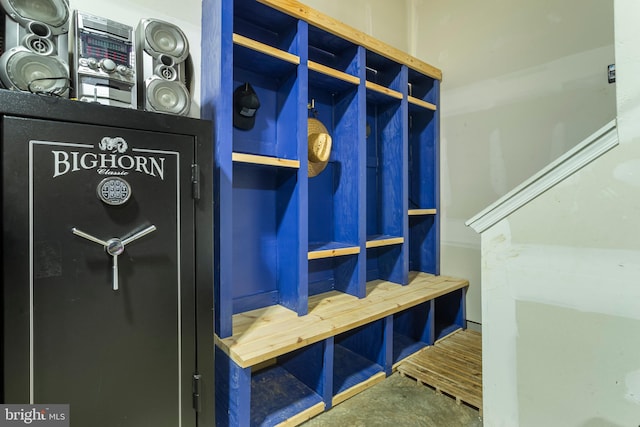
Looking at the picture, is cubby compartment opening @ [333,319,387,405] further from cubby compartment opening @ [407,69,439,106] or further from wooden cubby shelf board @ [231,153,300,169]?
cubby compartment opening @ [407,69,439,106]

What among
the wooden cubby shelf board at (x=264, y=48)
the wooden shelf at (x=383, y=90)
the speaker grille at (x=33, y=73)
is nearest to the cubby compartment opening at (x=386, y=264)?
the wooden shelf at (x=383, y=90)

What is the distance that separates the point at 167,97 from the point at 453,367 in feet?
8.07

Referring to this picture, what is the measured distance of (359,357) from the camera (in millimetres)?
2367

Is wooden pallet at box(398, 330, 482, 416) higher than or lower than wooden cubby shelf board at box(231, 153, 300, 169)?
lower

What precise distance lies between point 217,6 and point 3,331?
1.73 meters

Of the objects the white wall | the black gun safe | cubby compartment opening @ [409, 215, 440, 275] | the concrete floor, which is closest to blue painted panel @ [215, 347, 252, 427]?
the black gun safe

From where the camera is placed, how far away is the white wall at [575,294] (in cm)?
117

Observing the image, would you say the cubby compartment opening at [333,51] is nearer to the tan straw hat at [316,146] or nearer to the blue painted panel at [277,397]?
the tan straw hat at [316,146]

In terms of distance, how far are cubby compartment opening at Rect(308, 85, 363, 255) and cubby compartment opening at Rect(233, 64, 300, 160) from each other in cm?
32

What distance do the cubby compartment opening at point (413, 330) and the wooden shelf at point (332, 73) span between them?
181 centimetres

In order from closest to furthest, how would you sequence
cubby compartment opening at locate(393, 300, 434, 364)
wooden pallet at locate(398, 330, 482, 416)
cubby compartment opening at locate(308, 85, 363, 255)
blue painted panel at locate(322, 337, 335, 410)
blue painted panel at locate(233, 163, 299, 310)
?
1. blue painted panel at locate(322, 337, 335, 410)
2. wooden pallet at locate(398, 330, 482, 416)
3. blue painted panel at locate(233, 163, 299, 310)
4. cubby compartment opening at locate(308, 85, 363, 255)
5. cubby compartment opening at locate(393, 300, 434, 364)

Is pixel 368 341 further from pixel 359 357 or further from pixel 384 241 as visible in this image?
pixel 384 241

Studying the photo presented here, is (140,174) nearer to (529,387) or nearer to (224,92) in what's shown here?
(224,92)

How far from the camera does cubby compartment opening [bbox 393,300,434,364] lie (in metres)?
2.44
